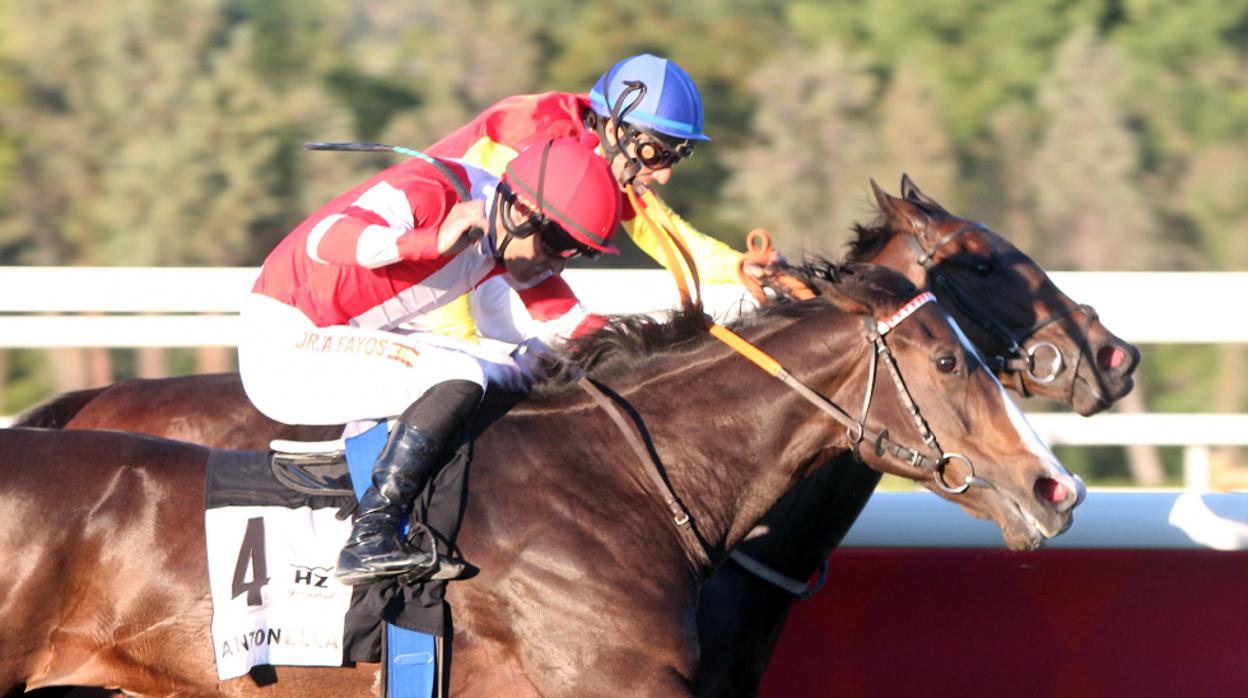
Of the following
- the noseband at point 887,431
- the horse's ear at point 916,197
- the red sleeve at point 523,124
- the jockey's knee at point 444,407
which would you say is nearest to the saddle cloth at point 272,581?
the jockey's knee at point 444,407

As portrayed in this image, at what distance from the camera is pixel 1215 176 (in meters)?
12.1

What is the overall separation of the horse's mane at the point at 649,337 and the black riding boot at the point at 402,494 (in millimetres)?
365

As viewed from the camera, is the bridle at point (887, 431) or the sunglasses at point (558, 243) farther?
the sunglasses at point (558, 243)

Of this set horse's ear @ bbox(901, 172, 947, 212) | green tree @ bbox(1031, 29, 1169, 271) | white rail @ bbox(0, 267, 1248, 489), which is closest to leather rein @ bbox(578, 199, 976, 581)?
horse's ear @ bbox(901, 172, 947, 212)

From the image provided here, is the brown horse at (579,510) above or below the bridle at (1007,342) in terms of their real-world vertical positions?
below

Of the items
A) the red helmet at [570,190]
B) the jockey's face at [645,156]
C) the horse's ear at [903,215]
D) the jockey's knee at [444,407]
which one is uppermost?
the horse's ear at [903,215]

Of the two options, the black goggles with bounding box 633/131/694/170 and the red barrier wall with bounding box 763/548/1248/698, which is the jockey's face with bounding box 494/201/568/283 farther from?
the red barrier wall with bounding box 763/548/1248/698

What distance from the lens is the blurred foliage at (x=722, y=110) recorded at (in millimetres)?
11109

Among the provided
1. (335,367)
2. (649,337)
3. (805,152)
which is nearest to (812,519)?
(649,337)

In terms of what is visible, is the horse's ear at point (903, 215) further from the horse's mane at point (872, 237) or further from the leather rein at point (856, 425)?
the leather rein at point (856, 425)

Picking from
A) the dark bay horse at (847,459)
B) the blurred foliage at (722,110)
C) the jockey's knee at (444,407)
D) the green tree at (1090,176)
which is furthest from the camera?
the green tree at (1090,176)

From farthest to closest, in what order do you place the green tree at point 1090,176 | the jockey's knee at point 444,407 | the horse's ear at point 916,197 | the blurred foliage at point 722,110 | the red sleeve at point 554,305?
1. the green tree at point 1090,176
2. the blurred foliage at point 722,110
3. the horse's ear at point 916,197
4. the red sleeve at point 554,305
5. the jockey's knee at point 444,407

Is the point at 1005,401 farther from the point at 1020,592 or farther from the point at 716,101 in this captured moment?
the point at 716,101

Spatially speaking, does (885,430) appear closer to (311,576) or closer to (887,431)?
(887,431)
